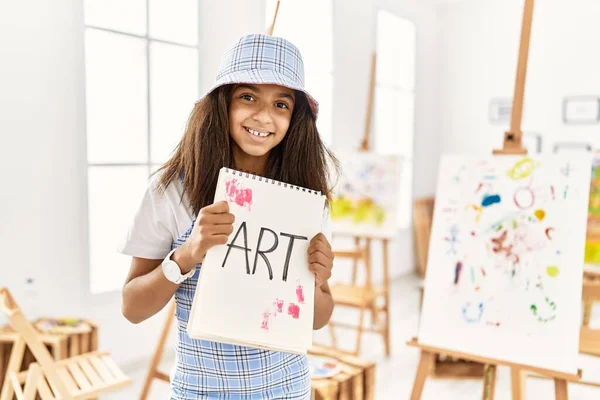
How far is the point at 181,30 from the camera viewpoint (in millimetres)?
3295

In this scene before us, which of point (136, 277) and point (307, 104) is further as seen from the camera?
point (307, 104)

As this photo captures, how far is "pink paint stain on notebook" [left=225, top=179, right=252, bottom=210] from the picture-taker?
109cm

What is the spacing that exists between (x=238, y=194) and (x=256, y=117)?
175 mm

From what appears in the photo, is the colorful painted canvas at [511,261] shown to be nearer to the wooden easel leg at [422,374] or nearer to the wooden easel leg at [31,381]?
the wooden easel leg at [422,374]

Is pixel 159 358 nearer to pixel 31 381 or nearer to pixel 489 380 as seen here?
pixel 31 381

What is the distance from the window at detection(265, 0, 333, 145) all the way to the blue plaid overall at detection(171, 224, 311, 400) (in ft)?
10.1

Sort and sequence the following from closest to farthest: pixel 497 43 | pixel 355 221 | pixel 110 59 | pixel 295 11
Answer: pixel 110 59
pixel 355 221
pixel 295 11
pixel 497 43

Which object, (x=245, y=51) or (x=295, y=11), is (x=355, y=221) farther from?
(x=245, y=51)

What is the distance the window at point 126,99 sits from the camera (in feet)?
9.61

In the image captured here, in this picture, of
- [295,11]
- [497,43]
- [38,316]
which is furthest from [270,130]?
[497,43]

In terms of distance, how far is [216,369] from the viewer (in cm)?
113

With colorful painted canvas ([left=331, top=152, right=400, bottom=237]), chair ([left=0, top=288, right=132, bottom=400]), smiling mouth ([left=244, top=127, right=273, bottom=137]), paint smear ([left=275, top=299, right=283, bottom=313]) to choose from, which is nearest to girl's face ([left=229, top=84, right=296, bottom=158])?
smiling mouth ([left=244, top=127, right=273, bottom=137])

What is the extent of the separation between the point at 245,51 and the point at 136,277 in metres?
0.53

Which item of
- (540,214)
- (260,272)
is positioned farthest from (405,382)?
(260,272)
